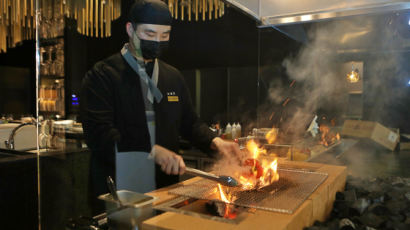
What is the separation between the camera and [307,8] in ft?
7.78

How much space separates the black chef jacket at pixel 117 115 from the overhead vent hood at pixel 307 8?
0.98 m

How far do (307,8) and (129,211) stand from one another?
6.45ft

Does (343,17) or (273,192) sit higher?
(343,17)

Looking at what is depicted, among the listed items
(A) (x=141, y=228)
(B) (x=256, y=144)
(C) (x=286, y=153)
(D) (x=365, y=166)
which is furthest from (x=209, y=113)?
(A) (x=141, y=228)

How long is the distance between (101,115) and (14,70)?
6.85 meters

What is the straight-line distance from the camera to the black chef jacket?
1.50 meters

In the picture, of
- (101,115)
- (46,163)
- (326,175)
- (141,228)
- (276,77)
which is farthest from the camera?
(276,77)

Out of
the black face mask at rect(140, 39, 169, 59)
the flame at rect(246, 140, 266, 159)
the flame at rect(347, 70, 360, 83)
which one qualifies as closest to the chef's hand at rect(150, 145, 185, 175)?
the black face mask at rect(140, 39, 169, 59)

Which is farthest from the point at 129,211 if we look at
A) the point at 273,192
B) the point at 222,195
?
the point at 273,192

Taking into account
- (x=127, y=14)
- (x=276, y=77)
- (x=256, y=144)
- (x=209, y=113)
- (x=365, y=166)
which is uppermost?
(x=127, y=14)

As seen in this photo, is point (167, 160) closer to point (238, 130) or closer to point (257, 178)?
point (257, 178)

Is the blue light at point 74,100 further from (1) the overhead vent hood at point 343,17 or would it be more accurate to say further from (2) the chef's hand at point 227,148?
(1) the overhead vent hood at point 343,17

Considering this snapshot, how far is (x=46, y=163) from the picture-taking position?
1382 millimetres

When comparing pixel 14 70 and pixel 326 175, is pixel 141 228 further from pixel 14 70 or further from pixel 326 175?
pixel 14 70
